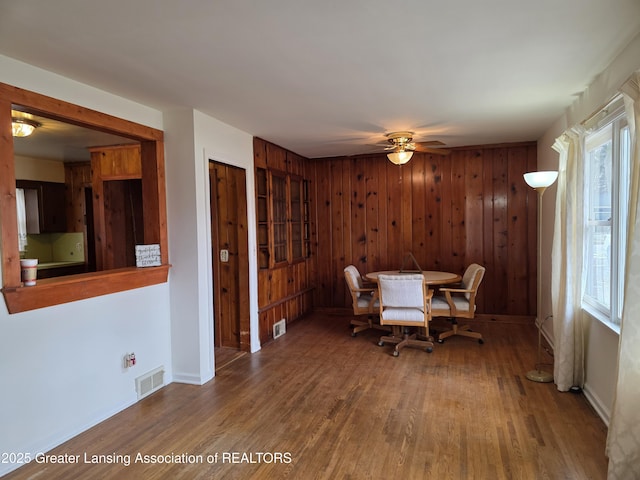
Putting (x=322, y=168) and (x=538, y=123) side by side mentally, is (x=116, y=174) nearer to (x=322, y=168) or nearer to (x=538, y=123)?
(x=322, y=168)

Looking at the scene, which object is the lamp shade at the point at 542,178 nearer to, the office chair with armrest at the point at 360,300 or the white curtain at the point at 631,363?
A: the white curtain at the point at 631,363

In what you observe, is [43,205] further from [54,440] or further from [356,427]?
[356,427]

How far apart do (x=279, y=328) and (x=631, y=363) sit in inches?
149

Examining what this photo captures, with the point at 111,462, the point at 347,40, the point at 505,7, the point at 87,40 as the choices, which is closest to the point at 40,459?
the point at 111,462

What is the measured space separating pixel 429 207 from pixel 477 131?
4.86ft

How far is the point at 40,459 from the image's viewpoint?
2.50m

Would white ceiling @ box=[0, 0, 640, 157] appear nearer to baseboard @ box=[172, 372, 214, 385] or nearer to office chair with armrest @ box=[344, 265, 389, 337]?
office chair with armrest @ box=[344, 265, 389, 337]

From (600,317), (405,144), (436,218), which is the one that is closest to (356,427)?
(600,317)

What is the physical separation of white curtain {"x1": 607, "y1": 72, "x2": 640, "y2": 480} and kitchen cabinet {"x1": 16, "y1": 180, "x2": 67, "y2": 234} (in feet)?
21.8

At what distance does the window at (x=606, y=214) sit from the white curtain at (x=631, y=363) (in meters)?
0.60

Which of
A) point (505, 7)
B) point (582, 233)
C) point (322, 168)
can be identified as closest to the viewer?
point (505, 7)

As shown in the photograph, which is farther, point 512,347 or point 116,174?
point 116,174

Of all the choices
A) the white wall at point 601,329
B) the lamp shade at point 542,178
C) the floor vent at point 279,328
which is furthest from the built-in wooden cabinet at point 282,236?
the white wall at point 601,329

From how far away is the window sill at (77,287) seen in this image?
8.04 feet
